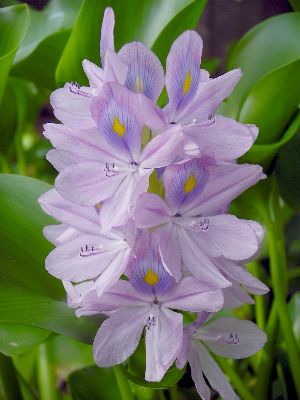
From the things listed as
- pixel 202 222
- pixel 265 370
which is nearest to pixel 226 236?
pixel 202 222

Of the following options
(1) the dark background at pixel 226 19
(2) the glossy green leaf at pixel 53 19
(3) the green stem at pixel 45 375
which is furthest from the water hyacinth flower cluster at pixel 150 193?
(1) the dark background at pixel 226 19

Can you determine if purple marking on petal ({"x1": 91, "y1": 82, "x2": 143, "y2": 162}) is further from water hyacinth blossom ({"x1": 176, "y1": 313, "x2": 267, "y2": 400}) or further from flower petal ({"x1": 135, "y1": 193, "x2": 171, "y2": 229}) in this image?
water hyacinth blossom ({"x1": 176, "y1": 313, "x2": 267, "y2": 400})

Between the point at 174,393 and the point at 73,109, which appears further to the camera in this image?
the point at 174,393

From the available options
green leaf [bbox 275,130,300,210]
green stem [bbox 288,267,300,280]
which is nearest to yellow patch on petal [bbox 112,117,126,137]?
green leaf [bbox 275,130,300,210]

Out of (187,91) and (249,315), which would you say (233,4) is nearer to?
(249,315)

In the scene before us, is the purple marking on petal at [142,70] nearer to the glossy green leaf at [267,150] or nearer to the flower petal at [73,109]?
the flower petal at [73,109]

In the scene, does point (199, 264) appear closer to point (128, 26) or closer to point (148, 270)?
point (148, 270)

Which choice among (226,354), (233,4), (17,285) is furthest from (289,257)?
(233,4)
